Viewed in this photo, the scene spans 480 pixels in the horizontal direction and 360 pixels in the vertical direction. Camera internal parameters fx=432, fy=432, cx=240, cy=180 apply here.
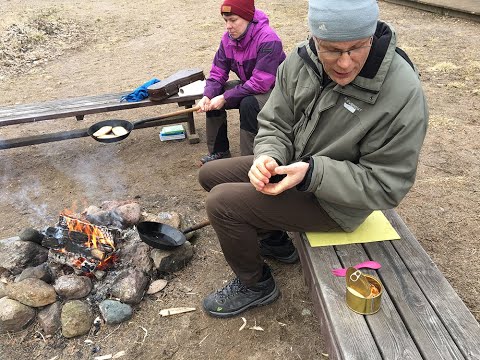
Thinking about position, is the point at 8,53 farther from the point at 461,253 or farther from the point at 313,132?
the point at 461,253

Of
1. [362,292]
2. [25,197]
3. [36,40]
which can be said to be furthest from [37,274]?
[36,40]

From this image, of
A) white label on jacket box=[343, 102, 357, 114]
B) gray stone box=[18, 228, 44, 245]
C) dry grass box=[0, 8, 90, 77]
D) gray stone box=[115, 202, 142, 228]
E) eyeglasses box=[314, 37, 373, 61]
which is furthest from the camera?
dry grass box=[0, 8, 90, 77]

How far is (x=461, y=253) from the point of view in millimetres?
3191

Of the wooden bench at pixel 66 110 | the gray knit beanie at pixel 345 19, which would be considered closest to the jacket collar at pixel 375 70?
the gray knit beanie at pixel 345 19

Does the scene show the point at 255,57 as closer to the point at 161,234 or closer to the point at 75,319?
the point at 161,234

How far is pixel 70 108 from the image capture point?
4703 millimetres

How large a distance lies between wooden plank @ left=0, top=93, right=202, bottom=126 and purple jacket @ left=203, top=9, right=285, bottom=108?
2.22ft

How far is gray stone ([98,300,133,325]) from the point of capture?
277 cm

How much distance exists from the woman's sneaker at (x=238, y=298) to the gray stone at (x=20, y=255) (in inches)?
51.0

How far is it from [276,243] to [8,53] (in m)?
7.44

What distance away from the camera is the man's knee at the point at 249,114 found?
12.8ft

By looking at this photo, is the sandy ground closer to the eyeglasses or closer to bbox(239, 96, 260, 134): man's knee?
bbox(239, 96, 260, 134): man's knee

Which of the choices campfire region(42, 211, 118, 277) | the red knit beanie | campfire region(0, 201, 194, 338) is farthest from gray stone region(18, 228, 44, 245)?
the red knit beanie

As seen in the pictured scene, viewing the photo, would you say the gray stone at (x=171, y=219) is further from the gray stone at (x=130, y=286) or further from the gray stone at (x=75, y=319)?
the gray stone at (x=75, y=319)
